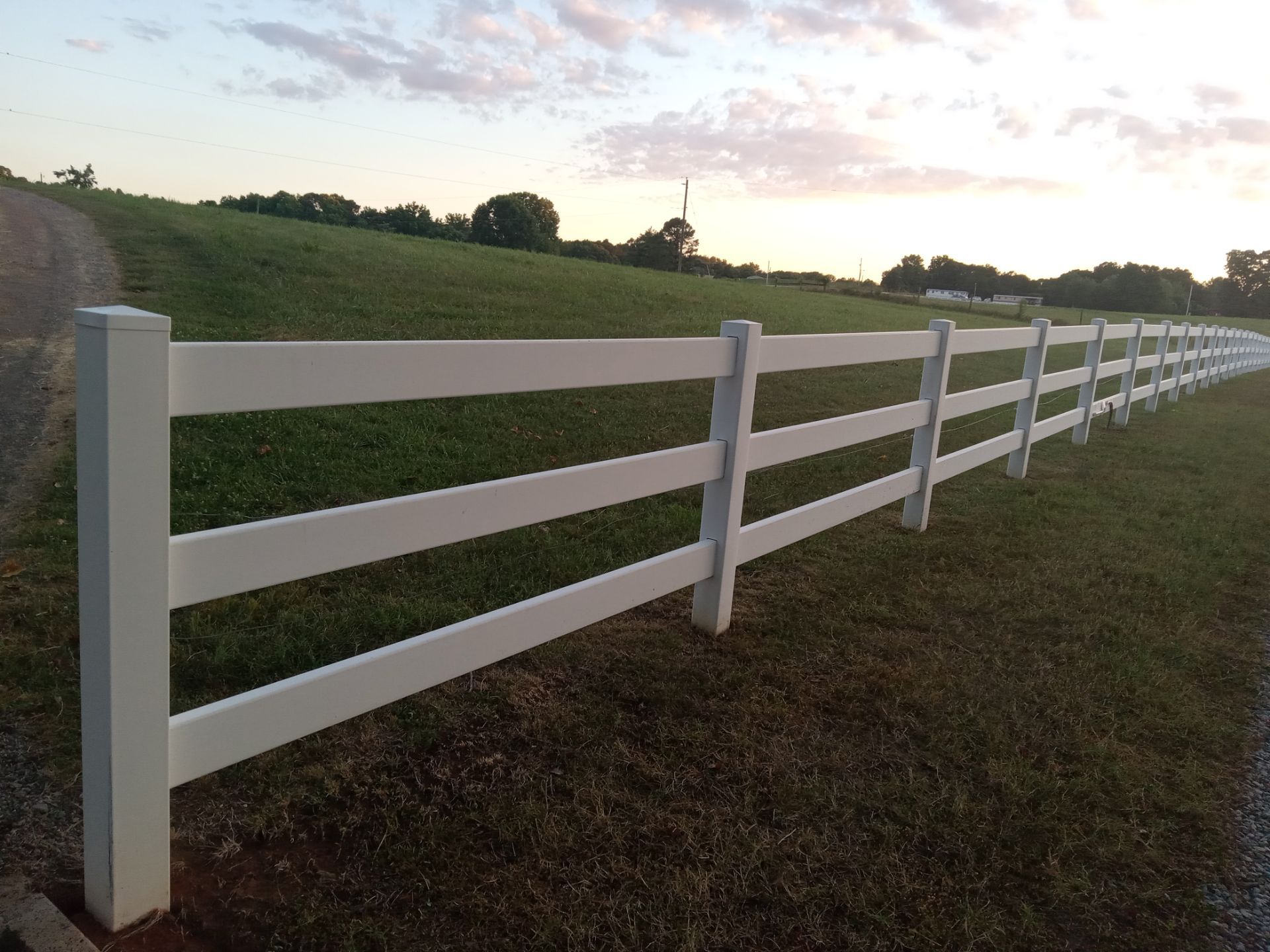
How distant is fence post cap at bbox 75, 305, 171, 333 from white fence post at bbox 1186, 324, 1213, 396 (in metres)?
17.2

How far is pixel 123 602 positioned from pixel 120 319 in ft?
1.97

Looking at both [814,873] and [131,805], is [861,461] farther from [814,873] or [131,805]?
[131,805]

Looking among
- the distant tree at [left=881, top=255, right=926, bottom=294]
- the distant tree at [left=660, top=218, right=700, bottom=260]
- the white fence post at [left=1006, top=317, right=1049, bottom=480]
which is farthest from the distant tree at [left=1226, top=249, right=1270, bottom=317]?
the white fence post at [left=1006, top=317, right=1049, bottom=480]

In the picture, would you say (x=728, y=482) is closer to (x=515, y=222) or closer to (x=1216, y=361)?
(x=1216, y=361)

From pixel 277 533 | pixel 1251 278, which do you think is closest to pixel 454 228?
pixel 277 533

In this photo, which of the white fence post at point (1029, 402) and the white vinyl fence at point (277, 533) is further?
the white fence post at point (1029, 402)

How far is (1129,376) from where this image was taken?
1142 cm

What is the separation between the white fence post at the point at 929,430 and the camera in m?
5.91

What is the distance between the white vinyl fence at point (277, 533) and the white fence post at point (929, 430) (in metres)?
2.29

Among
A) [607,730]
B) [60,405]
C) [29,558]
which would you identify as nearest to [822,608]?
[607,730]

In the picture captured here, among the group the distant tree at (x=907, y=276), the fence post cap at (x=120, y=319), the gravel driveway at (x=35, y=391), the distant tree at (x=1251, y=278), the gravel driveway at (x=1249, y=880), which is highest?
the distant tree at (x=1251, y=278)

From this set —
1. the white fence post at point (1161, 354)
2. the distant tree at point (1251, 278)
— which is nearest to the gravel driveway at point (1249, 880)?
the white fence post at point (1161, 354)

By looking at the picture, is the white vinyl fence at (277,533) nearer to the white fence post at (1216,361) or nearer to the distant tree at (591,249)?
the white fence post at (1216,361)

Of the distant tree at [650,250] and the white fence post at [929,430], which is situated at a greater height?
the distant tree at [650,250]
